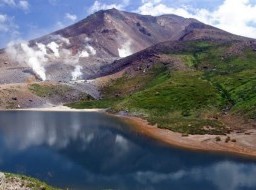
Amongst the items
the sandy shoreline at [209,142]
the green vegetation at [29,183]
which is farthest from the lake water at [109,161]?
the green vegetation at [29,183]

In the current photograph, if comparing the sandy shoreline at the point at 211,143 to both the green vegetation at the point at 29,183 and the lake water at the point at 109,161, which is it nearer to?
the lake water at the point at 109,161

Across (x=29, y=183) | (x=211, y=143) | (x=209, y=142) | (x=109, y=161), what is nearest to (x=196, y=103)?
(x=209, y=142)

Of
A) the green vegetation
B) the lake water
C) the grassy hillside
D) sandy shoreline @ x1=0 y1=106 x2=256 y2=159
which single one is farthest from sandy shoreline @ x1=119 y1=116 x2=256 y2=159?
the green vegetation

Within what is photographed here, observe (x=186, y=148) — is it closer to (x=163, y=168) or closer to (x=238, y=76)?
(x=163, y=168)

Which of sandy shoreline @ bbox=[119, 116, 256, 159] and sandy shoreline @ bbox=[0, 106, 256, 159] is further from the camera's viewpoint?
sandy shoreline @ bbox=[0, 106, 256, 159]

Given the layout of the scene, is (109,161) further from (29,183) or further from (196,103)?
(196,103)

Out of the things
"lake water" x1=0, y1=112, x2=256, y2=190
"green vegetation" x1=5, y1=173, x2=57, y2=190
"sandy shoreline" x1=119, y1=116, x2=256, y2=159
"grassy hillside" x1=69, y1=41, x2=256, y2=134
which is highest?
"grassy hillside" x1=69, y1=41, x2=256, y2=134

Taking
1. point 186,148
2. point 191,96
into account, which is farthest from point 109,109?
point 186,148

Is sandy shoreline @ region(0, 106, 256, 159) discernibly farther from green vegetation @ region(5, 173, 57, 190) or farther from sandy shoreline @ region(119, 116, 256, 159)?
green vegetation @ region(5, 173, 57, 190)
